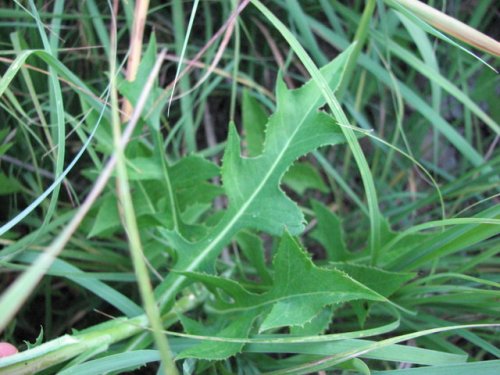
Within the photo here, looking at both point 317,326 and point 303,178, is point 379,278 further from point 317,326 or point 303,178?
point 303,178

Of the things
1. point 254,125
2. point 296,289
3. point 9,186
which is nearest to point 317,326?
point 296,289

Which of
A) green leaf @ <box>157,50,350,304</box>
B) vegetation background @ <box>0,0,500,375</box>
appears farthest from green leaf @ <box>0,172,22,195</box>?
green leaf @ <box>157,50,350,304</box>

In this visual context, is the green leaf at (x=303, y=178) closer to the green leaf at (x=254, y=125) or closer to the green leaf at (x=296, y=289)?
the green leaf at (x=254, y=125)

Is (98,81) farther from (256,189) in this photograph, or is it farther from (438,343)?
(438,343)

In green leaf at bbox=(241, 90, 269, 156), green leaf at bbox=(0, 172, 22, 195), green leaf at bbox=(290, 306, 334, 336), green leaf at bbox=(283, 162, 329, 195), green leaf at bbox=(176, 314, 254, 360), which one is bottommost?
green leaf at bbox=(290, 306, 334, 336)

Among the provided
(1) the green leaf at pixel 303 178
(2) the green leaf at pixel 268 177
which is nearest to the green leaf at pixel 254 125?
(1) the green leaf at pixel 303 178

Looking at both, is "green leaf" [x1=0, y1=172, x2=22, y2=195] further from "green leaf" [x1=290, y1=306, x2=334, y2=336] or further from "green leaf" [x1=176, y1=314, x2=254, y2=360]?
"green leaf" [x1=290, y1=306, x2=334, y2=336]

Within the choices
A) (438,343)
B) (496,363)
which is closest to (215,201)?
(438,343)

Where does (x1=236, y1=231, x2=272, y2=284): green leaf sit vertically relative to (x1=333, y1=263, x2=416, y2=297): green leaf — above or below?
below
